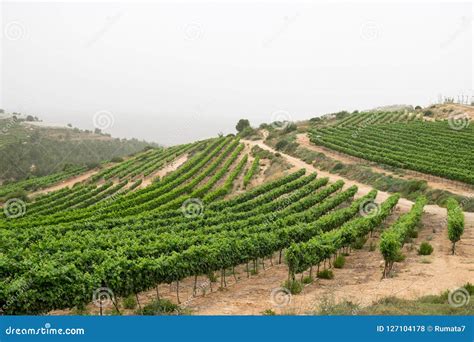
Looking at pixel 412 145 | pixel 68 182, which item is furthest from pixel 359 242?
pixel 68 182

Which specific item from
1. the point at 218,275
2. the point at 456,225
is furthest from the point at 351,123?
the point at 218,275

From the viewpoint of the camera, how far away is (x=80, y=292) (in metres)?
16.2

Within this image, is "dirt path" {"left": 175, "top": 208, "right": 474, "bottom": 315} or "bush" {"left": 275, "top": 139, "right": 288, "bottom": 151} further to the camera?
"bush" {"left": 275, "top": 139, "right": 288, "bottom": 151}

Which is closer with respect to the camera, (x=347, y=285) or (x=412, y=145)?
(x=347, y=285)

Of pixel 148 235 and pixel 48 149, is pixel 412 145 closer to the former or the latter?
pixel 148 235

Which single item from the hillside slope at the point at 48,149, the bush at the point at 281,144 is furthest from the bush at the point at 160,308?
the hillside slope at the point at 48,149

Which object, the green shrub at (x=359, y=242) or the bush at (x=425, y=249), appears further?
the green shrub at (x=359, y=242)

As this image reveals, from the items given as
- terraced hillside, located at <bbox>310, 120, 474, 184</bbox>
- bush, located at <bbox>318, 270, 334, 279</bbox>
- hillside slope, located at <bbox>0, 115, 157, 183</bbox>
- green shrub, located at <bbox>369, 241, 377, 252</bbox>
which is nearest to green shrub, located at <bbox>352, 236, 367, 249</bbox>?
green shrub, located at <bbox>369, 241, 377, 252</bbox>

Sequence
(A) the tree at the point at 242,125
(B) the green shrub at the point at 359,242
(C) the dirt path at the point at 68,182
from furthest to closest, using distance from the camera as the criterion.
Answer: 1. (A) the tree at the point at 242,125
2. (C) the dirt path at the point at 68,182
3. (B) the green shrub at the point at 359,242

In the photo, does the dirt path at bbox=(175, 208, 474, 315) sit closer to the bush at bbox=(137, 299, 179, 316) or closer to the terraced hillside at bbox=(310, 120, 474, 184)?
the bush at bbox=(137, 299, 179, 316)

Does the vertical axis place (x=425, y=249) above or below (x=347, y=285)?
above

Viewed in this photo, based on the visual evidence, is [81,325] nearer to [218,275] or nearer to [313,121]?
[218,275]

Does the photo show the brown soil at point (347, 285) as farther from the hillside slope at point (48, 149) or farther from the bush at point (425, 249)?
the hillside slope at point (48, 149)

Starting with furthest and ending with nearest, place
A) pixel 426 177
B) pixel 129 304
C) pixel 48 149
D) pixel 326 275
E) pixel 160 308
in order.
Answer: pixel 48 149, pixel 426 177, pixel 326 275, pixel 129 304, pixel 160 308
